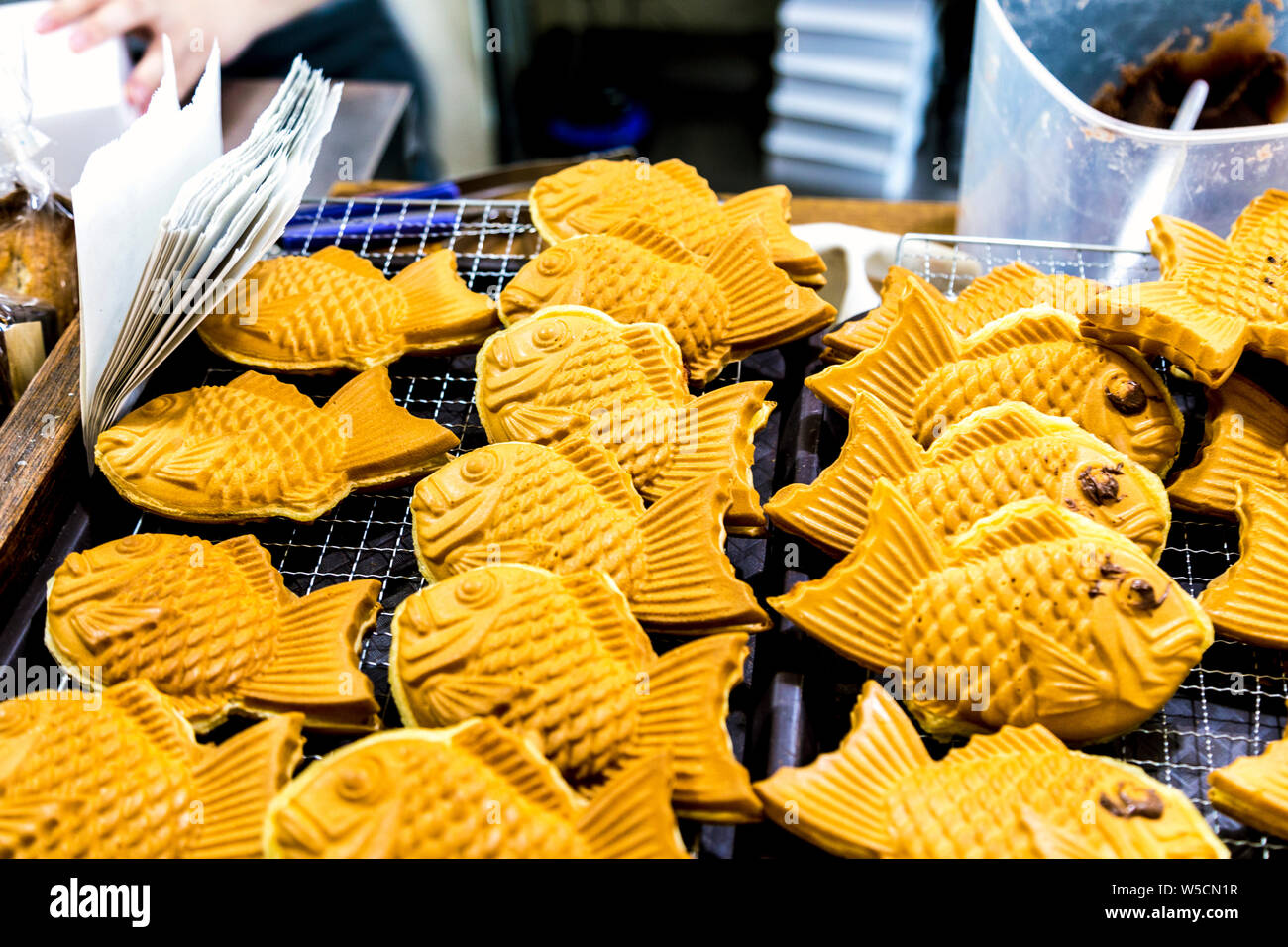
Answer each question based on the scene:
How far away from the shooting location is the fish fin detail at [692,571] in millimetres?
1401

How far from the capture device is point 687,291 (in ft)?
5.82

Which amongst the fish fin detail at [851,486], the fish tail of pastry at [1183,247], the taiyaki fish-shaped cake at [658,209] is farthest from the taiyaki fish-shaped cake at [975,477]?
the taiyaki fish-shaped cake at [658,209]

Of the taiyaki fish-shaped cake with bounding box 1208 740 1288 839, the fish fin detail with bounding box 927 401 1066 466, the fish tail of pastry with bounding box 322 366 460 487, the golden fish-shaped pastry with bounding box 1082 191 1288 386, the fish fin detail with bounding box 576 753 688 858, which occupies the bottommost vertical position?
the taiyaki fish-shaped cake with bounding box 1208 740 1288 839

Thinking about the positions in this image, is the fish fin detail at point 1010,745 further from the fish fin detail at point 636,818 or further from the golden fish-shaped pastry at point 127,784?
the golden fish-shaped pastry at point 127,784

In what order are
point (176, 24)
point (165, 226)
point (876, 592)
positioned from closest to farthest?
point (876, 592) < point (165, 226) < point (176, 24)

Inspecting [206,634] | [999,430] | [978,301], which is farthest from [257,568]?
[978,301]

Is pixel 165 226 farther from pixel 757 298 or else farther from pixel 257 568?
pixel 757 298

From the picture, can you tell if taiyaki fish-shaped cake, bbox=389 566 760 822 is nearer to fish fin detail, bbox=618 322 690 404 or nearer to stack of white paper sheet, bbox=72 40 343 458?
fish fin detail, bbox=618 322 690 404

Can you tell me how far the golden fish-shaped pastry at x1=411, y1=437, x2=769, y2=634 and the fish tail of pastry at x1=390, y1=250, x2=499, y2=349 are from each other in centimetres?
41

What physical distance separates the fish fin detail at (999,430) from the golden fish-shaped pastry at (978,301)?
0.24 metres

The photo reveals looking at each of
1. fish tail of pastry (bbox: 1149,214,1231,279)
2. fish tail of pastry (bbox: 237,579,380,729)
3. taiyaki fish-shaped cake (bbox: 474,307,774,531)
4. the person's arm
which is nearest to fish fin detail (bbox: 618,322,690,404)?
taiyaki fish-shaped cake (bbox: 474,307,774,531)

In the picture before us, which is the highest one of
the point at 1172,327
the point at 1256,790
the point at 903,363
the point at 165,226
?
the point at 165,226

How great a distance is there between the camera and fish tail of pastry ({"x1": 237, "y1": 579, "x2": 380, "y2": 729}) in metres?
1.33

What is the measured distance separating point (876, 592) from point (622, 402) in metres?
0.48
